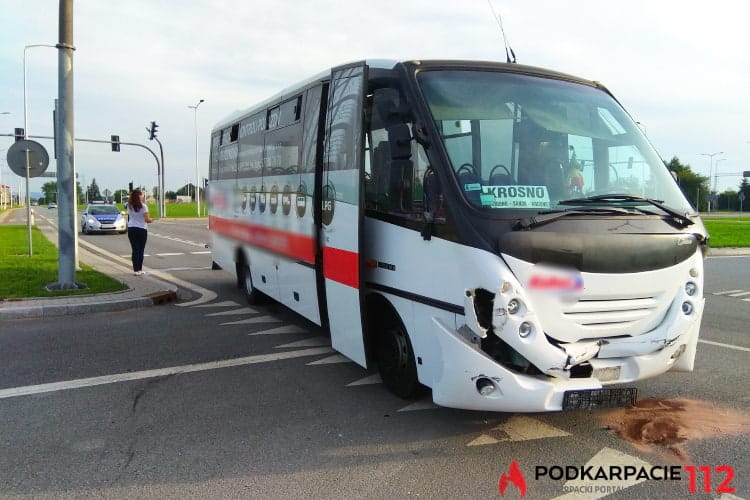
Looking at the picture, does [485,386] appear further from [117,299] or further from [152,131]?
[152,131]

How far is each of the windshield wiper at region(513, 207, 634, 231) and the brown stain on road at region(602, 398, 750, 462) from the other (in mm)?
1641

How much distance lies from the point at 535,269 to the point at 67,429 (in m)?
3.63

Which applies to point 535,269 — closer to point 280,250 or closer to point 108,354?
point 280,250

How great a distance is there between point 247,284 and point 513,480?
677 centimetres

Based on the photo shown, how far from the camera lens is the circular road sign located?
12.1 m

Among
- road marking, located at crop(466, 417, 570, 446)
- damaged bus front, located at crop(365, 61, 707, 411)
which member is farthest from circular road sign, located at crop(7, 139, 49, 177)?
road marking, located at crop(466, 417, 570, 446)

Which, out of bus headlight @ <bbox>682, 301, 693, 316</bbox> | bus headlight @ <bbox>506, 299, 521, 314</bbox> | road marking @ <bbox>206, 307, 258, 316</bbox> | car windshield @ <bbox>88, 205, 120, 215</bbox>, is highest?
car windshield @ <bbox>88, 205, 120, 215</bbox>

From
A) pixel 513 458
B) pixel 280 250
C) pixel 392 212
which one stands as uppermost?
pixel 392 212

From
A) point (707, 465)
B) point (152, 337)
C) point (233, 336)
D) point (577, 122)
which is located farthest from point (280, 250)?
point (707, 465)

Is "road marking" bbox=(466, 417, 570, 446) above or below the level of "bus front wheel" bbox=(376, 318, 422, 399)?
below

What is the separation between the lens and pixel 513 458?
13.3 ft

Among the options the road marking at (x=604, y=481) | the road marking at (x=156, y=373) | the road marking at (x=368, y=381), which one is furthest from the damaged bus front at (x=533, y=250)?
the road marking at (x=156, y=373)

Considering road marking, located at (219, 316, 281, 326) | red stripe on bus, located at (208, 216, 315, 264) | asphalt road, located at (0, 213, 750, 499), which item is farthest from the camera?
road marking, located at (219, 316, 281, 326)

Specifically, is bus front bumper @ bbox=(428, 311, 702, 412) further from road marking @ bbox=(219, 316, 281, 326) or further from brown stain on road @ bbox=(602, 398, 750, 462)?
road marking @ bbox=(219, 316, 281, 326)
